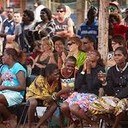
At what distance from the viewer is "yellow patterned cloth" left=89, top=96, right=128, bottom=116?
8086mm

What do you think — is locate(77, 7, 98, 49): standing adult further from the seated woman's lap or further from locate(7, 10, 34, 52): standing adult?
the seated woman's lap

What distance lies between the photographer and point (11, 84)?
9.45 meters

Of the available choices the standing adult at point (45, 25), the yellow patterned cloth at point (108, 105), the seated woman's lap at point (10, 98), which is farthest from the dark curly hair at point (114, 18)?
the yellow patterned cloth at point (108, 105)

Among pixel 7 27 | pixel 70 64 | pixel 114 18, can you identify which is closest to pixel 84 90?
pixel 70 64

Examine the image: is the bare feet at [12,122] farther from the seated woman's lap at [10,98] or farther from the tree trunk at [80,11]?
the tree trunk at [80,11]

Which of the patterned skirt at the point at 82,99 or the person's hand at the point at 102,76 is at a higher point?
the person's hand at the point at 102,76

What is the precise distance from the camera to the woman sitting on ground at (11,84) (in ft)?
30.3

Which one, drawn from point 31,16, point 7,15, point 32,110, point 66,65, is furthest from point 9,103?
point 7,15

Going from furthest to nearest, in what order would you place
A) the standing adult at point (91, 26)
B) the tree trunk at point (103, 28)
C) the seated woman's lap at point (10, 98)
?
the standing adult at point (91, 26) → the tree trunk at point (103, 28) → the seated woman's lap at point (10, 98)

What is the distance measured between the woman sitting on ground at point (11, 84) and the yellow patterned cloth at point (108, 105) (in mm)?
1521

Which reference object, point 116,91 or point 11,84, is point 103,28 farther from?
point 116,91

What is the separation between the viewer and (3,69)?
9.69m

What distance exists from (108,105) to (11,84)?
200cm

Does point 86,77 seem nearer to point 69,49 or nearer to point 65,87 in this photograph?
point 65,87
